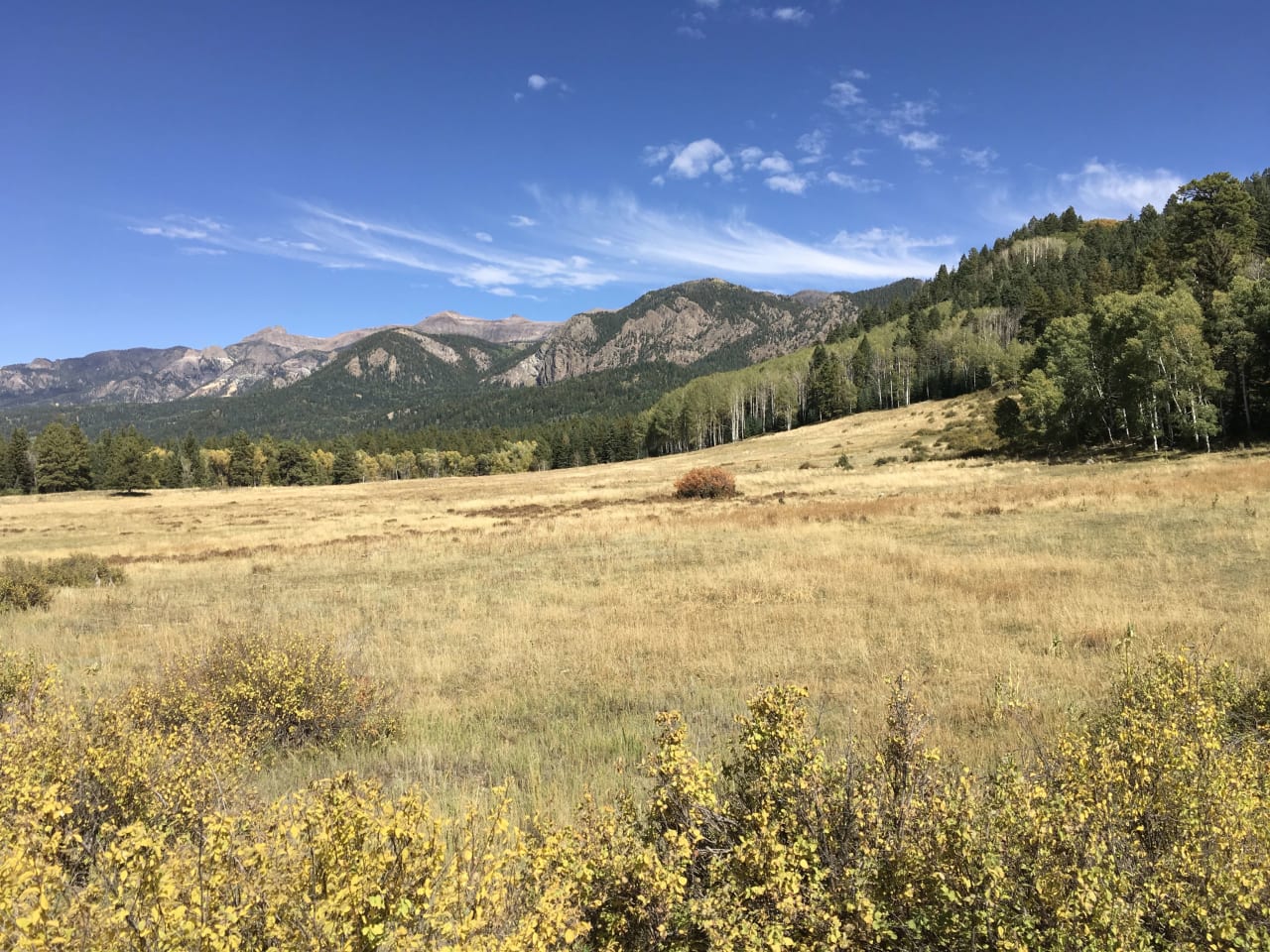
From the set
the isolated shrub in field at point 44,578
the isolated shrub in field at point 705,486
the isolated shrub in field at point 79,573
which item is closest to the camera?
the isolated shrub in field at point 44,578

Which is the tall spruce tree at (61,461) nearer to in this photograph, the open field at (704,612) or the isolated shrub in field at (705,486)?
the open field at (704,612)

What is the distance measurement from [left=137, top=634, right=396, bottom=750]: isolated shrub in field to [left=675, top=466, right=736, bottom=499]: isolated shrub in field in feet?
110

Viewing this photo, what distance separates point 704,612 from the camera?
1324 cm

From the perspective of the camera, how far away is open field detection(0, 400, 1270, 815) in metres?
7.50

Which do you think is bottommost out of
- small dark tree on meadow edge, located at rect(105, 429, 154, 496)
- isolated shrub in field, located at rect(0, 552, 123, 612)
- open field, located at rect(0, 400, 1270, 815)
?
open field, located at rect(0, 400, 1270, 815)

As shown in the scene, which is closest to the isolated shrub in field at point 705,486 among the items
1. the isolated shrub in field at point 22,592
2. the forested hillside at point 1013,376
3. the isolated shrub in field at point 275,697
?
the forested hillside at point 1013,376

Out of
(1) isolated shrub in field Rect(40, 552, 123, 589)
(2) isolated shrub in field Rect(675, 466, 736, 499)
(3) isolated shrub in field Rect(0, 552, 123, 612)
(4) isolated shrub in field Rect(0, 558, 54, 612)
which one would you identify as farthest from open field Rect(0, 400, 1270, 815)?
(2) isolated shrub in field Rect(675, 466, 736, 499)

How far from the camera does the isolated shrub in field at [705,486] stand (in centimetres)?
4106

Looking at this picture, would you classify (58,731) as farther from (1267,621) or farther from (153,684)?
(1267,621)

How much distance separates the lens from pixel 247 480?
122 m

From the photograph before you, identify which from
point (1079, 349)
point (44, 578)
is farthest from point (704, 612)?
point (1079, 349)

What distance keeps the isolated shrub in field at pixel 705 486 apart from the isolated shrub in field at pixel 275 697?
3366cm

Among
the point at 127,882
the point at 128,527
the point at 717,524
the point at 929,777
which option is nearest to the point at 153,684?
the point at 127,882

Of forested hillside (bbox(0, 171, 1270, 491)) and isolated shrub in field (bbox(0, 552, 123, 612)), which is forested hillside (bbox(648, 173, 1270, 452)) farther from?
isolated shrub in field (bbox(0, 552, 123, 612))
